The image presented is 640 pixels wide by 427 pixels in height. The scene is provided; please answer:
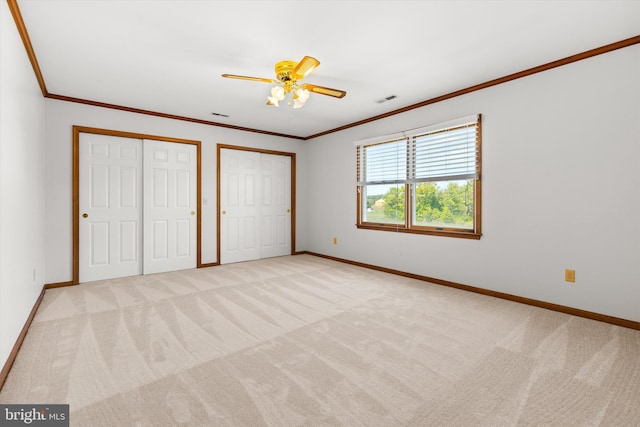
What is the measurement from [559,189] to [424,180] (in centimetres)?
153

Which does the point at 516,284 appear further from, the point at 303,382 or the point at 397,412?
the point at 303,382

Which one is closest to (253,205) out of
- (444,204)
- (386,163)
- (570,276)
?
(386,163)

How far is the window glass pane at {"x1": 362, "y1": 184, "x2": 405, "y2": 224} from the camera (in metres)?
4.65

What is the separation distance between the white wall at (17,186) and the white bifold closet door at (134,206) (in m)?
0.83

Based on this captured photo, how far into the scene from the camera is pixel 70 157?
403cm

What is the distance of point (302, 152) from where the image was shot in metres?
6.47

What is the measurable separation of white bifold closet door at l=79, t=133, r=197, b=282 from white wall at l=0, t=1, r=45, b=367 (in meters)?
0.83

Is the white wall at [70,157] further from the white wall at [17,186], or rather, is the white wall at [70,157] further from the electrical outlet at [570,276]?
the electrical outlet at [570,276]

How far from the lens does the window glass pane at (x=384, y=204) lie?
465 centimetres

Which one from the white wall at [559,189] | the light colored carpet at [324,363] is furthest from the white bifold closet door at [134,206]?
the white wall at [559,189]

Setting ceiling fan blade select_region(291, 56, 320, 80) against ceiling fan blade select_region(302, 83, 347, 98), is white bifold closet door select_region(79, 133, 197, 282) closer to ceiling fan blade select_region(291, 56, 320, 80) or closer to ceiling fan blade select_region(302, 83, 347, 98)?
ceiling fan blade select_region(302, 83, 347, 98)

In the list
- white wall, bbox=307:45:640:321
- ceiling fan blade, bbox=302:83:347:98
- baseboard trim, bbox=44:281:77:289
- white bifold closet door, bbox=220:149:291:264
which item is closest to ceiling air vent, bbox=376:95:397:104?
white wall, bbox=307:45:640:321

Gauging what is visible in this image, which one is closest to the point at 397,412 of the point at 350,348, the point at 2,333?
the point at 350,348

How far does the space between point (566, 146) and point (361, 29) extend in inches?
92.0
